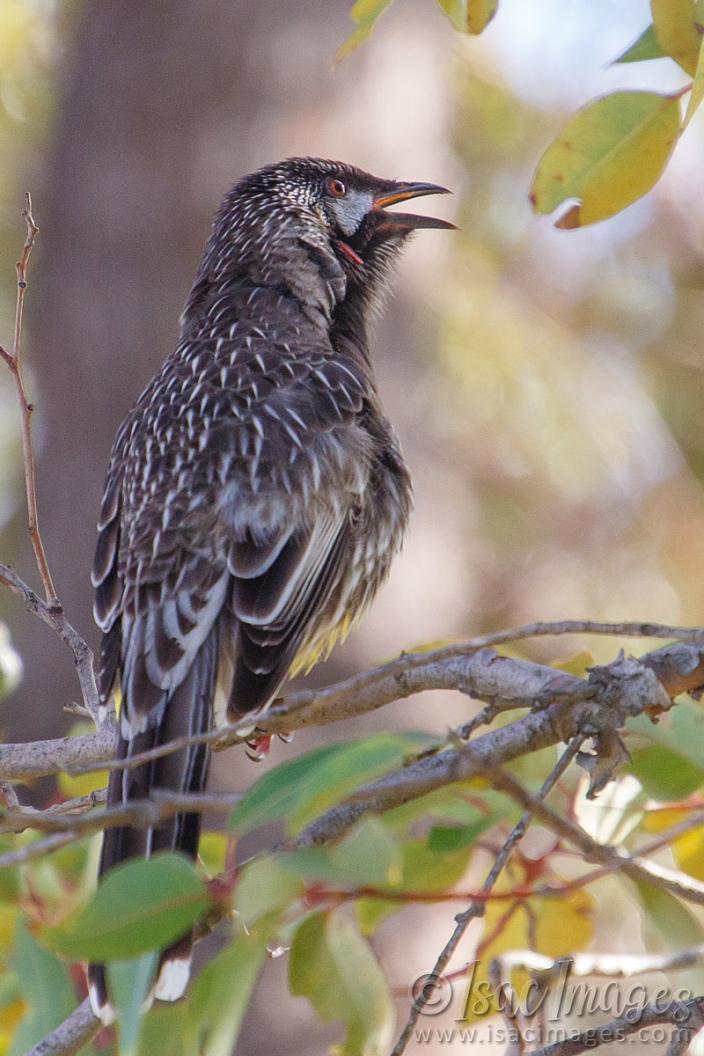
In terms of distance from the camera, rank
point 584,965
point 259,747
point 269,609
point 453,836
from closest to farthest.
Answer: point 453,836 → point 584,965 → point 269,609 → point 259,747

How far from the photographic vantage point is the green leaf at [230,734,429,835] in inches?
49.2

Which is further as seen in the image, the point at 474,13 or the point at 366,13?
the point at 474,13

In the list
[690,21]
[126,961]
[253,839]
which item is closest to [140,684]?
[126,961]

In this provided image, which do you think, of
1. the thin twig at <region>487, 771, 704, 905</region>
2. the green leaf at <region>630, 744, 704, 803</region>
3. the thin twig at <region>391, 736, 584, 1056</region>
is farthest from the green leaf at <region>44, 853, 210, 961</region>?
the green leaf at <region>630, 744, 704, 803</region>

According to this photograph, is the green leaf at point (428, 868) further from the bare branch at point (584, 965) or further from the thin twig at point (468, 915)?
the bare branch at point (584, 965)

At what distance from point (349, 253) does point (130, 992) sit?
3.07m

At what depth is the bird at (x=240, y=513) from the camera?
112 inches

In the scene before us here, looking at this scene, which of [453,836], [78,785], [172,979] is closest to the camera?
[453,836]

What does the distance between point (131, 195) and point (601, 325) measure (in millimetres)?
2661

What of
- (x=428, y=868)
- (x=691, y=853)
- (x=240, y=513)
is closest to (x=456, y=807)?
(x=428, y=868)

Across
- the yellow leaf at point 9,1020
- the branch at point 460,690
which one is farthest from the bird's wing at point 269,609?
the yellow leaf at point 9,1020

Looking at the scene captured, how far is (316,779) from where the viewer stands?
1283 mm

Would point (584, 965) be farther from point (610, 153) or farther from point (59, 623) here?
point (59, 623)

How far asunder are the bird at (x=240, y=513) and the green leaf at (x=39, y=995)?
Result: 28 centimetres
